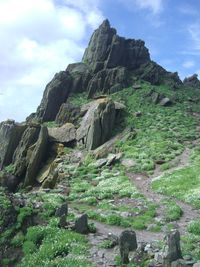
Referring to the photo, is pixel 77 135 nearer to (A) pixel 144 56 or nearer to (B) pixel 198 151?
(B) pixel 198 151

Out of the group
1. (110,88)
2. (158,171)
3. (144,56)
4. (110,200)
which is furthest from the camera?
(144,56)

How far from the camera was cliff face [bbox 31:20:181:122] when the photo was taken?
307 ft

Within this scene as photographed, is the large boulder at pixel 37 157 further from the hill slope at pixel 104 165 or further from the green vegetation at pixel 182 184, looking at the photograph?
the green vegetation at pixel 182 184

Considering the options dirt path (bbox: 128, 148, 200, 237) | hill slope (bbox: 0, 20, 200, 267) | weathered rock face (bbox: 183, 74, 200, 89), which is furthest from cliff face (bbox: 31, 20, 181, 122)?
dirt path (bbox: 128, 148, 200, 237)

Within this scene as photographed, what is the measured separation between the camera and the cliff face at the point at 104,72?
3688 inches

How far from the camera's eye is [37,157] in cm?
6203

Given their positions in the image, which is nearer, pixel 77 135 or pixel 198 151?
pixel 198 151

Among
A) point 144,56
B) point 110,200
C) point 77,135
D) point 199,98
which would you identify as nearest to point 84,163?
point 77,135

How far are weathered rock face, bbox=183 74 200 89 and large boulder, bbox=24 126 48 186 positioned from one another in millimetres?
65849

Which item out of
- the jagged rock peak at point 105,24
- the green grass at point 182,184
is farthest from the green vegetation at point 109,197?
the jagged rock peak at point 105,24

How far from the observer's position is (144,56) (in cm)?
10888

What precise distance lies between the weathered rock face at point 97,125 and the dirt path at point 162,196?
13.7 metres

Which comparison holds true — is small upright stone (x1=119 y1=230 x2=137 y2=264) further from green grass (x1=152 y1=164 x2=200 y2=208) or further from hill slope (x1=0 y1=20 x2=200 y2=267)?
green grass (x1=152 y1=164 x2=200 y2=208)

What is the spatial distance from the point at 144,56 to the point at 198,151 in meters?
52.5
